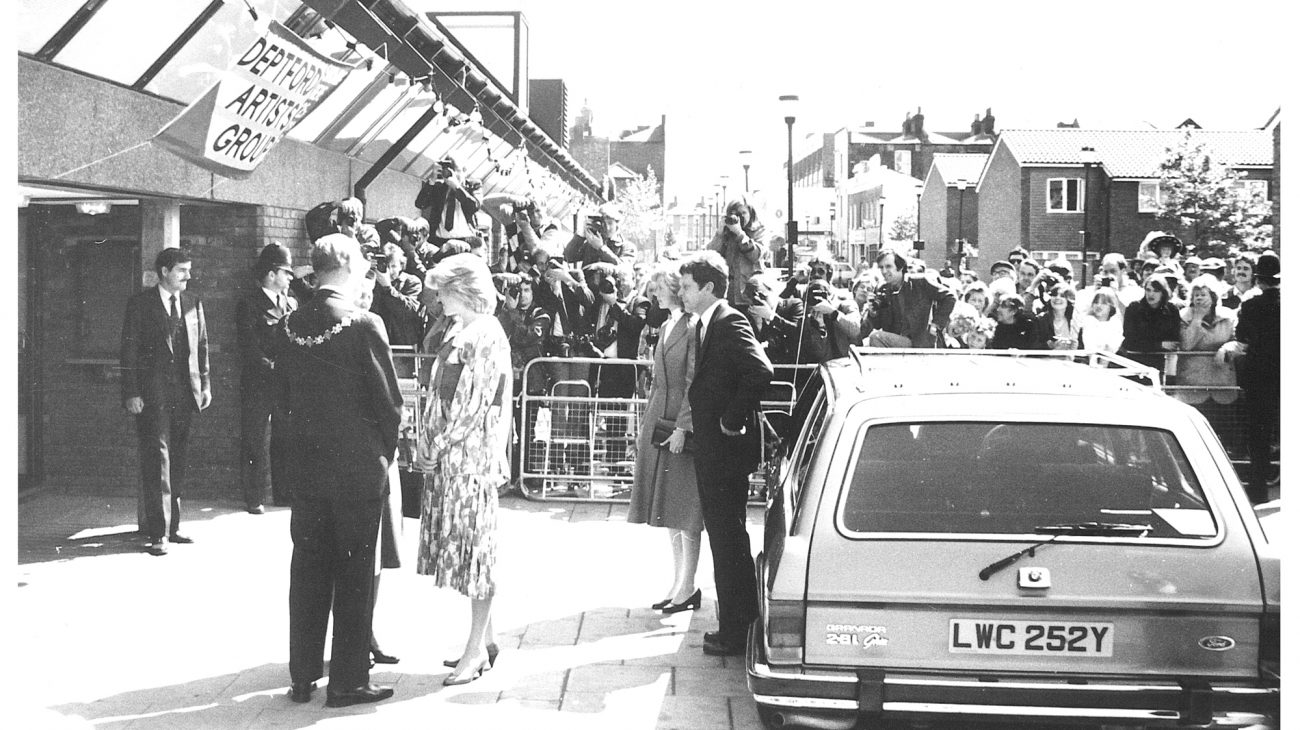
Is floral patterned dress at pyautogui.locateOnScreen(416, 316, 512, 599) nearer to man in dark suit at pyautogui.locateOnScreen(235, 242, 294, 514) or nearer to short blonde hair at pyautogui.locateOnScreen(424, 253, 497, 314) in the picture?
short blonde hair at pyautogui.locateOnScreen(424, 253, 497, 314)

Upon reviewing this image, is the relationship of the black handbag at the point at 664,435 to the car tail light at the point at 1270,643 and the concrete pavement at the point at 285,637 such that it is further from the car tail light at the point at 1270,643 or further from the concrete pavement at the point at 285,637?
the car tail light at the point at 1270,643

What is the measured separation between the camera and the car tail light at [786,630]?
464 cm

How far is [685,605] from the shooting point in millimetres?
7324

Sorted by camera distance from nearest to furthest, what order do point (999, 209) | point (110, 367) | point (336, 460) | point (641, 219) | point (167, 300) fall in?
1. point (336, 460)
2. point (167, 300)
3. point (110, 367)
4. point (999, 209)
5. point (641, 219)

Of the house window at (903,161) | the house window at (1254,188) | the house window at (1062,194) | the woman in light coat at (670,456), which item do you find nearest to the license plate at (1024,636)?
the woman in light coat at (670,456)

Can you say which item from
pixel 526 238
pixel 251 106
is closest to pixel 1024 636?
pixel 251 106

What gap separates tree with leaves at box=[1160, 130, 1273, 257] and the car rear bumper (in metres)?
29.7

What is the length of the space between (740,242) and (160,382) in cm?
456

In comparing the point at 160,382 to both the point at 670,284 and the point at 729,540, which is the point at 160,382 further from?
the point at 729,540

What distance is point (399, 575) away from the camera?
8039 millimetres

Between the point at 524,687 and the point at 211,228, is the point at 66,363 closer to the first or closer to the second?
the point at 211,228

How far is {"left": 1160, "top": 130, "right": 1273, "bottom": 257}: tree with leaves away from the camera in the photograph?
3350 cm

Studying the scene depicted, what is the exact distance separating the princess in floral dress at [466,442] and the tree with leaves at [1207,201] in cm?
2948

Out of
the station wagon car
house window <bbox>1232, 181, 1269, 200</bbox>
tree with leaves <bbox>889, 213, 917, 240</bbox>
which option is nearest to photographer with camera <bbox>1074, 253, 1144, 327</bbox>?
the station wagon car
